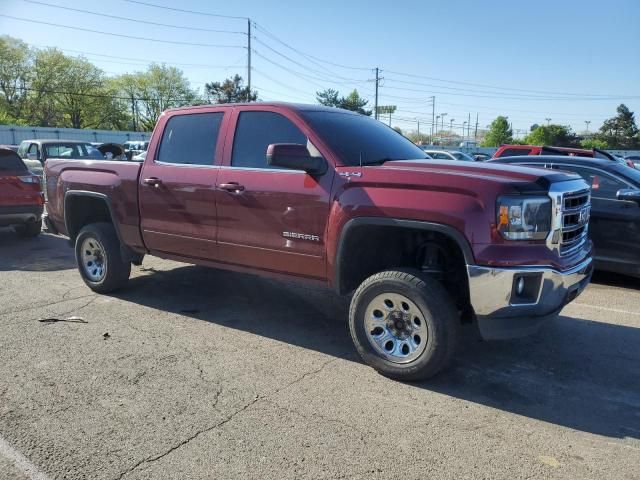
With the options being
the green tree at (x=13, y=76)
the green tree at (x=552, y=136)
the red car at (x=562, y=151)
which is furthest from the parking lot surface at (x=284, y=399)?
the green tree at (x=13, y=76)

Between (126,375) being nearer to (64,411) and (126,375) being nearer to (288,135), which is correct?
(64,411)

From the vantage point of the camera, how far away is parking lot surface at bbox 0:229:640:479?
2885 millimetres

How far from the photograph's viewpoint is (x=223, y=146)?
4.93m

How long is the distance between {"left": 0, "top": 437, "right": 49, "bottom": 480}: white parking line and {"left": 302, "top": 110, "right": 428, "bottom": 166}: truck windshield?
2879mm

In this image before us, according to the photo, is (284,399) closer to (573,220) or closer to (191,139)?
(573,220)

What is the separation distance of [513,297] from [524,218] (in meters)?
0.53

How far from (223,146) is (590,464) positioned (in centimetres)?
379

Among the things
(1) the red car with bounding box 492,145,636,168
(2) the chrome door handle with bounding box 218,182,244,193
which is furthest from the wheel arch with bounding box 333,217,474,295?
(1) the red car with bounding box 492,145,636,168

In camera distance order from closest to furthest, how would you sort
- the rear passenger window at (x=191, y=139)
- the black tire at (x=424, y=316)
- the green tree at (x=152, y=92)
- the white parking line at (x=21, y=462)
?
1. the white parking line at (x=21, y=462)
2. the black tire at (x=424, y=316)
3. the rear passenger window at (x=191, y=139)
4. the green tree at (x=152, y=92)

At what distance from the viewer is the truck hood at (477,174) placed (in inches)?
140

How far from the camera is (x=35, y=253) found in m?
8.80

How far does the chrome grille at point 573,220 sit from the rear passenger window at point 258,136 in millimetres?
2135

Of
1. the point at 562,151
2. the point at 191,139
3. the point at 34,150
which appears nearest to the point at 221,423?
the point at 191,139

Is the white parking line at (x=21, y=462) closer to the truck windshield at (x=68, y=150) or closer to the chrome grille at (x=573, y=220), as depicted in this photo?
the chrome grille at (x=573, y=220)
